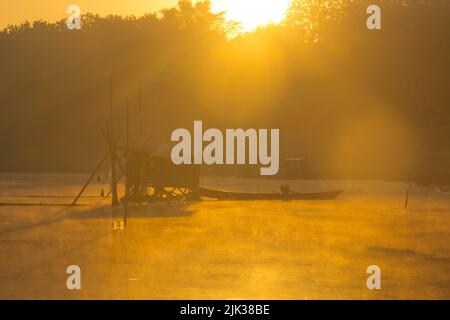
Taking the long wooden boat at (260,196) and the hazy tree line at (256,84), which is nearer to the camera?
the long wooden boat at (260,196)

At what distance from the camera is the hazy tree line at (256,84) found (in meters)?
80.6

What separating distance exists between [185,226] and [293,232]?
11.9ft

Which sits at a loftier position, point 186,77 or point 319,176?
point 186,77

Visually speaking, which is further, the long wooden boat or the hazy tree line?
the hazy tree line

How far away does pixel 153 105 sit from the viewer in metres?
98.8

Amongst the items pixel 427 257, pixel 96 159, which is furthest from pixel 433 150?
pixel 427 257

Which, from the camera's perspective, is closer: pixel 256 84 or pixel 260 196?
pixel 260 196

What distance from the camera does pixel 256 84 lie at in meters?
93.3

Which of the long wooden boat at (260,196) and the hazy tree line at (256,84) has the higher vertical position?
the hazy tree line at (256,84)

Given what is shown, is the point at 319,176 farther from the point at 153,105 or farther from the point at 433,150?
the point at 153,105

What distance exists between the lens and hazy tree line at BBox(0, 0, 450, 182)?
80625 mm

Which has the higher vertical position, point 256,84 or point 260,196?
point 256,84

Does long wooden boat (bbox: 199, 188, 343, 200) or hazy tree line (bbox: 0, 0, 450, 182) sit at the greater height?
hazy tree line (bbox: 0, 0, 450, 182)
